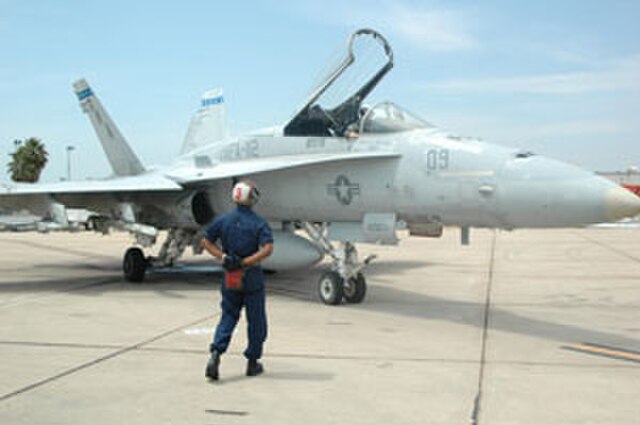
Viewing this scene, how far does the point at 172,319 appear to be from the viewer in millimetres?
8203

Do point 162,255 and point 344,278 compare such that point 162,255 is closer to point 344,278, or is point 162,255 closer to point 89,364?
point 344,278

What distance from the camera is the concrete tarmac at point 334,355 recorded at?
4.54 m

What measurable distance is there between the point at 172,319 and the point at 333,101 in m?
3.70

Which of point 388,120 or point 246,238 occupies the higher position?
point 388,120

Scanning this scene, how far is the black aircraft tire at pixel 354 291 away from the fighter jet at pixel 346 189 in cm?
2

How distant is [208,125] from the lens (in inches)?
688

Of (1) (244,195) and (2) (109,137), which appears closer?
(1) (244,195)

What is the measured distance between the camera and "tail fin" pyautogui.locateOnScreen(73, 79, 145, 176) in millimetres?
14930

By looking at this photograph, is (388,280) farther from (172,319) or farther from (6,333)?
(6,333)

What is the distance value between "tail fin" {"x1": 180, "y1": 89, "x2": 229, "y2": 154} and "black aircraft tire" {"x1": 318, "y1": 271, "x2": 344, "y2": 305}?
8839 mm

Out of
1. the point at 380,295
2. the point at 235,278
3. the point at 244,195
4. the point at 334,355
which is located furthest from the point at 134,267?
the point at 235,278

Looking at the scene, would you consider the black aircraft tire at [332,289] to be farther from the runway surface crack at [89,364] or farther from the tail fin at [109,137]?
the tail fin at [109,137]

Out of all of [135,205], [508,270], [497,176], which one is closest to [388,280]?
[508,270]

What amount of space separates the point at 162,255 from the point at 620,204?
28.4ft
